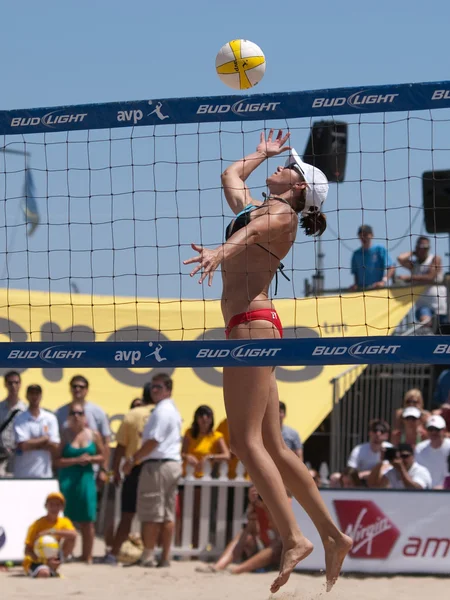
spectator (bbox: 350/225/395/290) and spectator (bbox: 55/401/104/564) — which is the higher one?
spectator (bbox: 350/225/395/290)

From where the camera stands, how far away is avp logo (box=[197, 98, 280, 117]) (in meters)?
5.55

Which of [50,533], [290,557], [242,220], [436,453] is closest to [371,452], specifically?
[436,453]

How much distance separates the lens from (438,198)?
8812 mm

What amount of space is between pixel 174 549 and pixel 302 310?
3992mm

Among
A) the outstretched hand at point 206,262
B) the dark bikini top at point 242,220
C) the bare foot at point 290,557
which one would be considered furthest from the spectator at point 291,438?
the outstretched hand at point 206,262

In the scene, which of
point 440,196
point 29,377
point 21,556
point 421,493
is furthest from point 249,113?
point 29,377

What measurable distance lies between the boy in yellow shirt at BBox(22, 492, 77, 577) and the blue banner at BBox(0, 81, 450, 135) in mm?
4358

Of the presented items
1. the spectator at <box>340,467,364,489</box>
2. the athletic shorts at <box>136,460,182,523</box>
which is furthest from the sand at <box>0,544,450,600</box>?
the spectator at <box>340,467,364,489</box>

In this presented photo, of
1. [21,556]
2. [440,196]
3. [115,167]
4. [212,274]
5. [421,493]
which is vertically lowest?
[21,556]

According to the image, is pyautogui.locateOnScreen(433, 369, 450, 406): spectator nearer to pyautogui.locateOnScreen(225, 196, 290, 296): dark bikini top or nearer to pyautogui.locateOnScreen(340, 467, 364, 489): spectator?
pyautogui.locateOnScreen(340, 467, 364, 489): spectator

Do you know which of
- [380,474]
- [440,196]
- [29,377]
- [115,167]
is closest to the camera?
[115,167]

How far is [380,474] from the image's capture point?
32.8ft

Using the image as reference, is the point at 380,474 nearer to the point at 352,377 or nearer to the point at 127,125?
the point at 352,377

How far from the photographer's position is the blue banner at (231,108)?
5.35m
